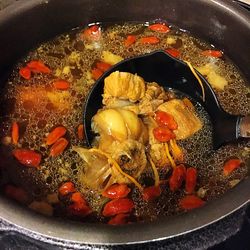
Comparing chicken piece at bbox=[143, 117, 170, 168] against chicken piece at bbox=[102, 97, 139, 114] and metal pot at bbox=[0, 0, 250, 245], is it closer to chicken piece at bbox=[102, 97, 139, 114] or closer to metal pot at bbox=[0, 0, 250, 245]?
chicken piece at bbox=[102, 97, 139, 114]

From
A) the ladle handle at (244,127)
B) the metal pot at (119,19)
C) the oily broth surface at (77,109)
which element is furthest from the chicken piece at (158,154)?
the metal pot at (119,19)

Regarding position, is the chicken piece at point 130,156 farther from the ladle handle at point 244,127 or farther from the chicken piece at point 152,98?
the ladle handle at point 244,127

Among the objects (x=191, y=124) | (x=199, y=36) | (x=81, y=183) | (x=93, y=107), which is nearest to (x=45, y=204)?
(x=81, y=183)

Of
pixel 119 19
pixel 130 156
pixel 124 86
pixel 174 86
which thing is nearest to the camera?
pixel 130 156

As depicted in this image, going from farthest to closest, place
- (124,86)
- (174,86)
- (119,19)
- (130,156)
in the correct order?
(119,19) < (174,86) < (124,86) < (130,156)

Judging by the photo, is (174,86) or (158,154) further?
(174,86)

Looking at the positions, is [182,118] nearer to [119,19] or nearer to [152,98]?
[152,98]

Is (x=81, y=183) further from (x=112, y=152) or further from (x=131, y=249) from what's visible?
(x=131, y=249)

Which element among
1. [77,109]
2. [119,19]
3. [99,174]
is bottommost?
[99,174]

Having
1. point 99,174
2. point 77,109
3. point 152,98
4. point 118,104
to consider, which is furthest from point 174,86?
point 99,174
